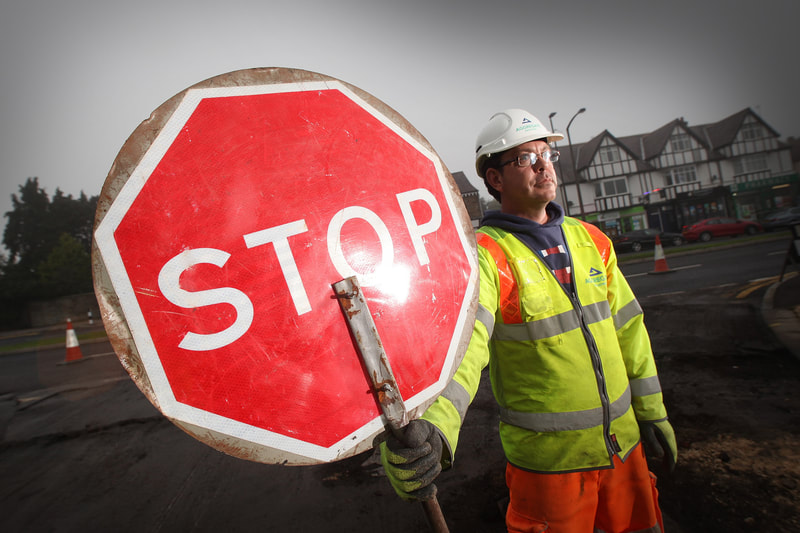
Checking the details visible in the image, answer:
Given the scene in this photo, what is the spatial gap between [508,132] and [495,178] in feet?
0.74

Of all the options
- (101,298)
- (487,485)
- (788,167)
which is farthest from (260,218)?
(788,167)

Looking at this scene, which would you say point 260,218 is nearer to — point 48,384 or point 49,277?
point 48,384

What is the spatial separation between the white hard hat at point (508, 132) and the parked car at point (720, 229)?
24.9m

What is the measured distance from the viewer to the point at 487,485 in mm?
2617

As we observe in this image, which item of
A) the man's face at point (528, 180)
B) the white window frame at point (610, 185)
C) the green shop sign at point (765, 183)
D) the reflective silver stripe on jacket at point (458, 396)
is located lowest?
the green shop sign at point (765, 183)

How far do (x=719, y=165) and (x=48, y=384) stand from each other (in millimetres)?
46287

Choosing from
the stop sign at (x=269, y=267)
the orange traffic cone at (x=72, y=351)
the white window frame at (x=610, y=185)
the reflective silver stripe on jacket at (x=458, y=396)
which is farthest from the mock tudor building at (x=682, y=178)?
the stop sign at (x=269, y=267)

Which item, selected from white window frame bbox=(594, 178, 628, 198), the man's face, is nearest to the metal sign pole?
the man's face

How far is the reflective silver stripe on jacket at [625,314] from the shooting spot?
1.71 meters

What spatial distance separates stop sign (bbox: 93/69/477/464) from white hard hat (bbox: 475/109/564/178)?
0.94 m

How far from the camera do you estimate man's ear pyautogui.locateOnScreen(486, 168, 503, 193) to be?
1.81 m

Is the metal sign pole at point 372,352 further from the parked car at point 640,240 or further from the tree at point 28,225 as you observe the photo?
the tree at point 28,225

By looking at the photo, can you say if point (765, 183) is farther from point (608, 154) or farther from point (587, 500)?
point (587, 500)

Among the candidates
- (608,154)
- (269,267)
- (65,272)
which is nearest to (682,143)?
(608,154)
